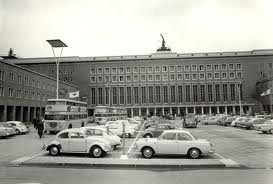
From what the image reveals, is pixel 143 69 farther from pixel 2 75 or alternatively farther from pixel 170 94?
pixel 2 75

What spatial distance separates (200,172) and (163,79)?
9240 centimetres

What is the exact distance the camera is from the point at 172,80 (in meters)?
102

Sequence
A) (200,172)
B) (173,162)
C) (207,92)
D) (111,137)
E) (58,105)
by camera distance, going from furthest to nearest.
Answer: (207,92) → (58,105) → (111,137) → (173,162) → (200,172)

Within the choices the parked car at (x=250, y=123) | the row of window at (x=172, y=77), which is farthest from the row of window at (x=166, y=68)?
the parked car at (x=250, y=123)

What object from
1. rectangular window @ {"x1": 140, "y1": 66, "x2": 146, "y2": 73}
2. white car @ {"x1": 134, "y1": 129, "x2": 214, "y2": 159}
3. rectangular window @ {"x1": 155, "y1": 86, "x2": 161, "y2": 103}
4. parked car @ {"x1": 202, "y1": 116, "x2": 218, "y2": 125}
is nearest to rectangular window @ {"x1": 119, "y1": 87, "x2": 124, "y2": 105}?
rectangular window @ {"x1": 140, "y1": 66, "x2": 146, "y2": 73}

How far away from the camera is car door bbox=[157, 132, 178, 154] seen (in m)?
14.2

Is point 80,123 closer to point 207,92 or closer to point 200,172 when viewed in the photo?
point 200,172

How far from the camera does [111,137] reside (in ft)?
57.8

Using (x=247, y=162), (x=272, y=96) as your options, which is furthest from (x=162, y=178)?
(x=272, y=96)

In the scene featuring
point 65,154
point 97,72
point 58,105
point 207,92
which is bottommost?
point 65,154

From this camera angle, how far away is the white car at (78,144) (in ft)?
48.1

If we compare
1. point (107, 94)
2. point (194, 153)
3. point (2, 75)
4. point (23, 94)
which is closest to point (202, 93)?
point (107, 94)

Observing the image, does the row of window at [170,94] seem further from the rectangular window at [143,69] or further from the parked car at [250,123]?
the parked car at [250,123]

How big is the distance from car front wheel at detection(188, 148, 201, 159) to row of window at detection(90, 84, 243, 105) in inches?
3428
